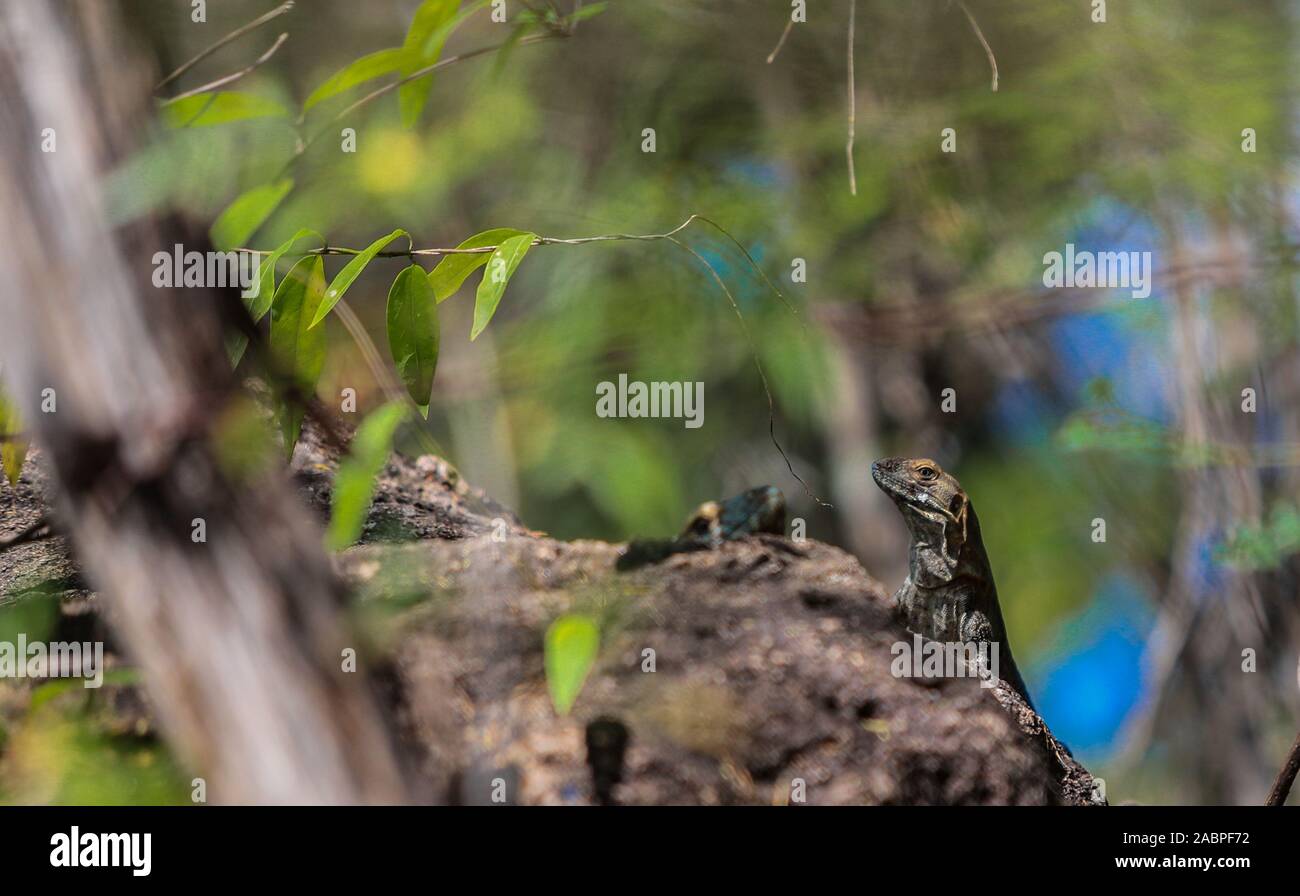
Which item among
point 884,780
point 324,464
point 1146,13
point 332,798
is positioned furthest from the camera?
point 1146,13

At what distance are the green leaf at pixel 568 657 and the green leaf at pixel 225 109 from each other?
94 centimetres

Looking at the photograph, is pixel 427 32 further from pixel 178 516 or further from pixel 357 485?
pixel 178 516

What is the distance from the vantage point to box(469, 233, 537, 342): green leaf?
1357 millimetres

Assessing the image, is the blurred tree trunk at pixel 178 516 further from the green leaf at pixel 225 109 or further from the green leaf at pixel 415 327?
the green leaf at pixel 225 109

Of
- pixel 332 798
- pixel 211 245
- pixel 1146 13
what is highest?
pixel 1146 13

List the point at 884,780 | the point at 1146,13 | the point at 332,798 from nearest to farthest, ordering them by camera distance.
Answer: the point at 332,798 → the point at 884,780 → the point at 1146,13

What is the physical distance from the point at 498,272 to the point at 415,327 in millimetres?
153

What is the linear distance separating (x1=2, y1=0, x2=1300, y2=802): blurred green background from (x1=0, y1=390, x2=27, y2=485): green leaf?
156 centimetres

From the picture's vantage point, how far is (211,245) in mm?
1205

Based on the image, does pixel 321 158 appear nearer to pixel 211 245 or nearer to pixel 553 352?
pixel 553 352

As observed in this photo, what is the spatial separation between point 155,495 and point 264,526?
4.2 inches

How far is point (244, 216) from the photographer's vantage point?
1631 millimetres

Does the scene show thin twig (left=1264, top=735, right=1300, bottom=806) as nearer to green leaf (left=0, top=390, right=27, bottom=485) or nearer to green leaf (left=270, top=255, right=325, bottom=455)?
green leaf (left=270, top=255, right=325, bottom=455)
